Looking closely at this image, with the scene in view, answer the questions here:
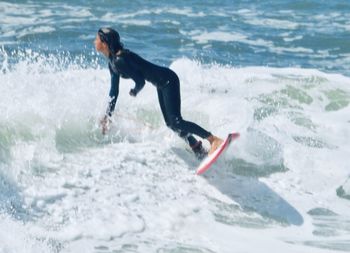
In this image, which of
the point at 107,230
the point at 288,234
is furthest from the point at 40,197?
the point at 288,234

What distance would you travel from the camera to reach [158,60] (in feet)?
47.7


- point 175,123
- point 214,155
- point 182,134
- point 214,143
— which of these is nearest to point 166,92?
point 175,123

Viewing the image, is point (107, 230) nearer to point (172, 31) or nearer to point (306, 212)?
point (306, 212)

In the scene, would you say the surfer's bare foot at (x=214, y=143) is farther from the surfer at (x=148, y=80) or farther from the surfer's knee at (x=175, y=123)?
the surfer's knee at (x=175, y=123)

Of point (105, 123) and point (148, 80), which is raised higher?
point (148, 80)

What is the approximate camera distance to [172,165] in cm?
781

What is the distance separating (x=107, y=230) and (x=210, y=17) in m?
14.0

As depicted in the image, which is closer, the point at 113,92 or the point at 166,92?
the point at 113,92

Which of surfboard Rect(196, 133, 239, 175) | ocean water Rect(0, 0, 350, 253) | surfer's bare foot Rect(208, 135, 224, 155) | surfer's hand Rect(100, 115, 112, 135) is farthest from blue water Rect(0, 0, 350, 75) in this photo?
surfboard Rect(196, 133, 239, 175)

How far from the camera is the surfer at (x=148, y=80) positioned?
7.38 metres

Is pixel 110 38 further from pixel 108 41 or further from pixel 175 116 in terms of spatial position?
pixel 175 116

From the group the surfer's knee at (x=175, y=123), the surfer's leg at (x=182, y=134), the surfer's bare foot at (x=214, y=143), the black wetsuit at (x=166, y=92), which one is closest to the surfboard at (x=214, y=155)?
the surfer's bare foot at (x=214, y=143)

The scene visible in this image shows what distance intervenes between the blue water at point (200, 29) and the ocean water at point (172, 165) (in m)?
1.16

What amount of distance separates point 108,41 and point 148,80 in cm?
71
